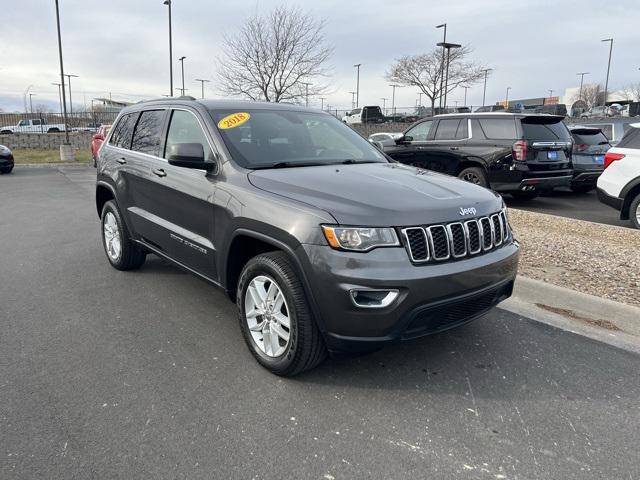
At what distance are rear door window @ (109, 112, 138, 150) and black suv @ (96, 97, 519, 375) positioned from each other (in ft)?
2.48

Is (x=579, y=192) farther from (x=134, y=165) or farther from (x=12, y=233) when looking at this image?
(x=12, y=233)

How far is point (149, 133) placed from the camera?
4812mm

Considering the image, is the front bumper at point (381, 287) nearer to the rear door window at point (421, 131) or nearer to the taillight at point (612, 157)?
the taillight at point (612, 157)

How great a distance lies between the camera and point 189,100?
14.4ft

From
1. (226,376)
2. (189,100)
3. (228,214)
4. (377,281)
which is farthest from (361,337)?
(189,100)

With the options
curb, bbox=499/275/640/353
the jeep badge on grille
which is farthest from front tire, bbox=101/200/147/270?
curb, bbox=499/275/640/353

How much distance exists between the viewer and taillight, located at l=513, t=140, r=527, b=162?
30.2 ft

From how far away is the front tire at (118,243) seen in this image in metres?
5.23

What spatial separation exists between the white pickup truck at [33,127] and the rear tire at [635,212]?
40371 millimetres

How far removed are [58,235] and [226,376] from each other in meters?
5.26

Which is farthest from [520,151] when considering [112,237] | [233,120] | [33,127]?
[33,127]

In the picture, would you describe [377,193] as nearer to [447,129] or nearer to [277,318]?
[277,318]

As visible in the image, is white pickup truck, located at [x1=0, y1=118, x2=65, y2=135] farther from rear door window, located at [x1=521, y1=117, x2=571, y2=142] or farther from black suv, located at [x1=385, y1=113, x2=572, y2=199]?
rear door window, located at [x1=521, y1=117, x2=571, y2=142]

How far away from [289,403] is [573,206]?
9.30 m
